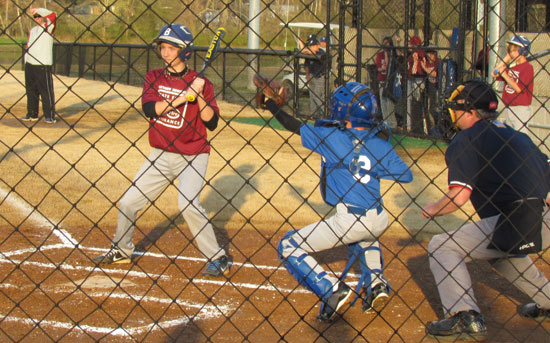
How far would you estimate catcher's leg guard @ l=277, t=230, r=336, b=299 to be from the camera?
13.1ft

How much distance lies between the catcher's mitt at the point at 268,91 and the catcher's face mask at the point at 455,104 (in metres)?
0.95

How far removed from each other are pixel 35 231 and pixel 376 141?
10.8 feet

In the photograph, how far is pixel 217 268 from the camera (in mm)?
4898

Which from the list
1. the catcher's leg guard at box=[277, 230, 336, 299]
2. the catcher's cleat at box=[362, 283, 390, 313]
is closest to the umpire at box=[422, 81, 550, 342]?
the catcher's cleat at box=[362, 283, 390, 313]

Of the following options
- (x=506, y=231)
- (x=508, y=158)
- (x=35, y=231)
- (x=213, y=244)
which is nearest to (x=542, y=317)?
(x=506, y=231)

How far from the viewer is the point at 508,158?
12.3ft

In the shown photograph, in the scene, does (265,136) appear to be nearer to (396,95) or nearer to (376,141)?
(396,95)

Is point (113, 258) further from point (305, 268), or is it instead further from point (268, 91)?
point (268, 91)

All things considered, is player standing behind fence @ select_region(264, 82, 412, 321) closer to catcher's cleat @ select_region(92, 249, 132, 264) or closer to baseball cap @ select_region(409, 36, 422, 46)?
catcher's cleat @ select_region(92, 249, 132, 264)

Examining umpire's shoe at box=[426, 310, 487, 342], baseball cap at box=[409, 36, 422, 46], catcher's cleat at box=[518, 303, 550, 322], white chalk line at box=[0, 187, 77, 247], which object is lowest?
white chalk line at box=[0, 187, 77, 247]

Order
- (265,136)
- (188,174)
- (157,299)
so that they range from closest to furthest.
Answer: (157,299)
(188,174)
(265,136)

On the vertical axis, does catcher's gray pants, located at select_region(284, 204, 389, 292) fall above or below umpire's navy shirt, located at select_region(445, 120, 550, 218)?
below

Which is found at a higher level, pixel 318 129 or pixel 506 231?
pixel 318 129

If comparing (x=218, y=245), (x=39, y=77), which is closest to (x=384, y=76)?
(x=39, y=77)
